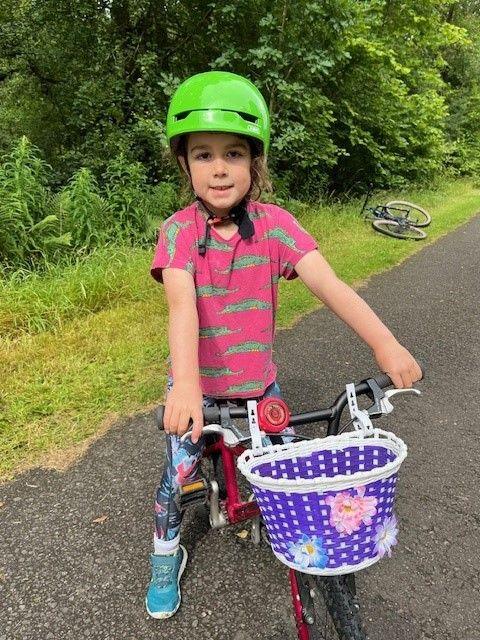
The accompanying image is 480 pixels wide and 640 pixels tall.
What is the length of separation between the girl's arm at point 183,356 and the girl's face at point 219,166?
0.98 feet

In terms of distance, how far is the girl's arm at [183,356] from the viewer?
1.40 m

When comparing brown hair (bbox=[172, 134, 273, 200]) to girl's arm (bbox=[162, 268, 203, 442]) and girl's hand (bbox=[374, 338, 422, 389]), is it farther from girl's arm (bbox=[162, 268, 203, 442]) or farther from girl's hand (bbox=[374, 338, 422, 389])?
girl's hand (bbox=[374, 338, 422, 389])

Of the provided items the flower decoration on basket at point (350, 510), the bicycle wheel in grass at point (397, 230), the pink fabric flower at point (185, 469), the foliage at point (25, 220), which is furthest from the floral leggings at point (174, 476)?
the bicycle wheel in grass at point (397, 230)

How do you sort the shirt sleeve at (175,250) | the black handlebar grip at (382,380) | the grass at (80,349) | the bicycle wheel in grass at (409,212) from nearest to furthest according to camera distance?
the black handlebar grip at (382,380)
the shirt sleeve at (175,250)
the grass at (80,349)
the bicycle wheel in grass at (409,212)

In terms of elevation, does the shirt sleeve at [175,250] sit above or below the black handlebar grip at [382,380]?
above

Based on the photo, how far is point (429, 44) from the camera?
11430mm

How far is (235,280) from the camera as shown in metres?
1.83

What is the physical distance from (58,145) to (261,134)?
9.41 meters

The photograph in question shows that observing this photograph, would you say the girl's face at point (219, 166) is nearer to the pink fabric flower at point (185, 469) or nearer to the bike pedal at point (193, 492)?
the pink fabric flower at point (185, 469)

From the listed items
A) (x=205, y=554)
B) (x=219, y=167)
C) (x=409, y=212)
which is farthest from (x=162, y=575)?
(x=409, y=212)

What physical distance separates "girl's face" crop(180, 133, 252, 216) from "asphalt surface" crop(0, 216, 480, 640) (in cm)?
162

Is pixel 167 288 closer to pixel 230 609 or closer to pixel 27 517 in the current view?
pixel 230 609

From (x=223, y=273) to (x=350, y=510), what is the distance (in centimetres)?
97

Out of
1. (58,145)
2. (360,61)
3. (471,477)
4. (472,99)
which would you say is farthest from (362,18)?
(472,99)
